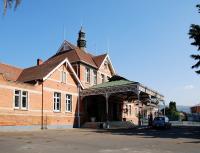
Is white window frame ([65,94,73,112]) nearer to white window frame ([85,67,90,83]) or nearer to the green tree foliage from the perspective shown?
white window frame ([85,67,90,83])

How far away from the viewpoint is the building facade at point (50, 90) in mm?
27688

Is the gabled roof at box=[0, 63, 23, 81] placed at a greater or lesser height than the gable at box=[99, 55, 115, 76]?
lesser

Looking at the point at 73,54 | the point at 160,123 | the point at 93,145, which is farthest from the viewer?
the point at 73,54

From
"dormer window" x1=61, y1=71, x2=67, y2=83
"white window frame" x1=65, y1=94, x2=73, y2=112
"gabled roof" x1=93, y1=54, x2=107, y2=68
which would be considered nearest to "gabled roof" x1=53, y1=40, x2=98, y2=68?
"gabled roof" x1=93, y1=54, x2=107, y2=68

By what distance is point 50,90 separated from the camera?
107 feet

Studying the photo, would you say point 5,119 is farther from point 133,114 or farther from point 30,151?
point 133,114

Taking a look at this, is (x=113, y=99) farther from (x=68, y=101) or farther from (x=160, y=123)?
(x=160, y=123)

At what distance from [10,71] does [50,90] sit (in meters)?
7.52

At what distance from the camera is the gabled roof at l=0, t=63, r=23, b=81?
35438 millimetres

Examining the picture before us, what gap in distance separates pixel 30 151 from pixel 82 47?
36.3m

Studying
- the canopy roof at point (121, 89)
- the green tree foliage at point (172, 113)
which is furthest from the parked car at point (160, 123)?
the green tree foliage at point (172, 113)

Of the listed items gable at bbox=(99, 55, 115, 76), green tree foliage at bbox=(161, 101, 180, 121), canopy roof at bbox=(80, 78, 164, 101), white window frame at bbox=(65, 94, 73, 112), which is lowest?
green tree foliage at bbox=(161, 101, 180, 121)

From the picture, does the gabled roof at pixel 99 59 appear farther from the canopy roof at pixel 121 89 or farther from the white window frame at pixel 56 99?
the white window frame at pixel 56 99

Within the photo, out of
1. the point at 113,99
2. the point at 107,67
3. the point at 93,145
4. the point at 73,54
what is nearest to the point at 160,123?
the point at 113,99
